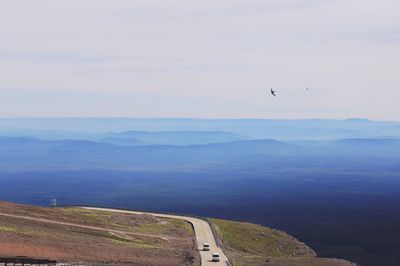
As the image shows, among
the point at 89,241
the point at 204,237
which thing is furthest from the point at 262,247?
the point at 89,241

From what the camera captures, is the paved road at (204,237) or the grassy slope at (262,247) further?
the grassy slope at (262,247)

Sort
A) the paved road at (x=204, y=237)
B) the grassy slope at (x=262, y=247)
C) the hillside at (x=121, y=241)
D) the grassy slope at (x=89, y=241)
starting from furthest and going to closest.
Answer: the grassy slope at (x=262, y=247) → the paved road at (x=204, y=237) → the hillside at (x=121, y=241) → the grassy slope at (x=89, y=241)

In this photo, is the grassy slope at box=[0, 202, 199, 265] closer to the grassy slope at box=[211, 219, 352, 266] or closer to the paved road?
the paved road

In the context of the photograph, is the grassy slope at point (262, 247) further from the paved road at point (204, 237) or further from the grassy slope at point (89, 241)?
the grassy slope at point (89, 241)

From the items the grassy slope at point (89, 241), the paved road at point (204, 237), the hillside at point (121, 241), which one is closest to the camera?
the grassy slope at point (89, 241)

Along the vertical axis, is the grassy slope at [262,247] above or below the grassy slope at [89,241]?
below

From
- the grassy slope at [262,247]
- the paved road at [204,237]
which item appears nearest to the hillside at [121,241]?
the grassy slope at [262,247]

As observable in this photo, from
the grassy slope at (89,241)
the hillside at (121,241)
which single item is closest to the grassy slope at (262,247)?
the hillside at (121,241)

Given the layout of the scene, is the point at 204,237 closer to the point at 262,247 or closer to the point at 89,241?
the point at 262,247

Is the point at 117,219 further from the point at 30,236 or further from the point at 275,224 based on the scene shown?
the point at 275,224

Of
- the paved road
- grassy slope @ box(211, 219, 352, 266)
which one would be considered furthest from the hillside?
the paved road
